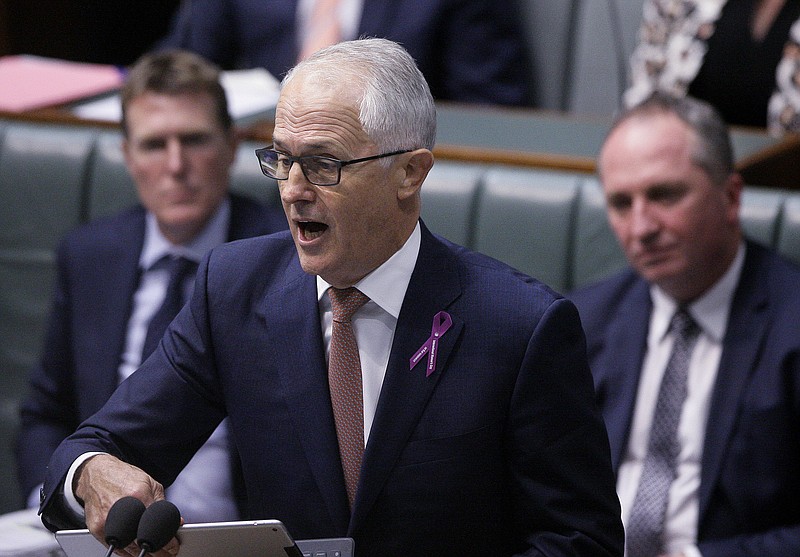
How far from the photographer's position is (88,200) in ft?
8.31

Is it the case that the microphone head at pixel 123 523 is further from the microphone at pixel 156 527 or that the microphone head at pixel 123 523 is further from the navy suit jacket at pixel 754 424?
the navy suit jacket at pixel 754 424

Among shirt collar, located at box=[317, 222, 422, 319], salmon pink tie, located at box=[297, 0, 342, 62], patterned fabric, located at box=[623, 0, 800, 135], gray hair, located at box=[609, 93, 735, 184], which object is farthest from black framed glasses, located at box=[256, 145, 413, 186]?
salmon pink tie, located at box=[297, 0, 342, 62]

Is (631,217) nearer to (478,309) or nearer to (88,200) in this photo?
(478,309)

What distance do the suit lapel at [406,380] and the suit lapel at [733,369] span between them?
0.78m

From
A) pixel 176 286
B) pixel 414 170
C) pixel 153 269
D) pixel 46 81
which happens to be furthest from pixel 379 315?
pixel 46 81

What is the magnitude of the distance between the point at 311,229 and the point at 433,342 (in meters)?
0.17

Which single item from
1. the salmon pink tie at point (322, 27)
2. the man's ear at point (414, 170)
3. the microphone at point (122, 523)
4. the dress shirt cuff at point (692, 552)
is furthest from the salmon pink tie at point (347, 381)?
the salmon pink tie at point (322, 27)

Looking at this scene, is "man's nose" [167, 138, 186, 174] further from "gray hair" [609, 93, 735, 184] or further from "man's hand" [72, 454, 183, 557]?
"man's hand" [72, 454, 183, 557]

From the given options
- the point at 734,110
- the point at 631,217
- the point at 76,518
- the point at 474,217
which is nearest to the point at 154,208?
the point at 474,217

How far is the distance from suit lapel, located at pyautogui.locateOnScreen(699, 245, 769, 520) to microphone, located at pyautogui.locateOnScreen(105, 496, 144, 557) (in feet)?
3.44

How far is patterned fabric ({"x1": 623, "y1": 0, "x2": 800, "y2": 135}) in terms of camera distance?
2.54 meters

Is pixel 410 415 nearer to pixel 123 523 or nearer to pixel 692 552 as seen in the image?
pixel 123 523

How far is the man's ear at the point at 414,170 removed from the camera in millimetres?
1217

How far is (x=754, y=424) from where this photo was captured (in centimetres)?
190
